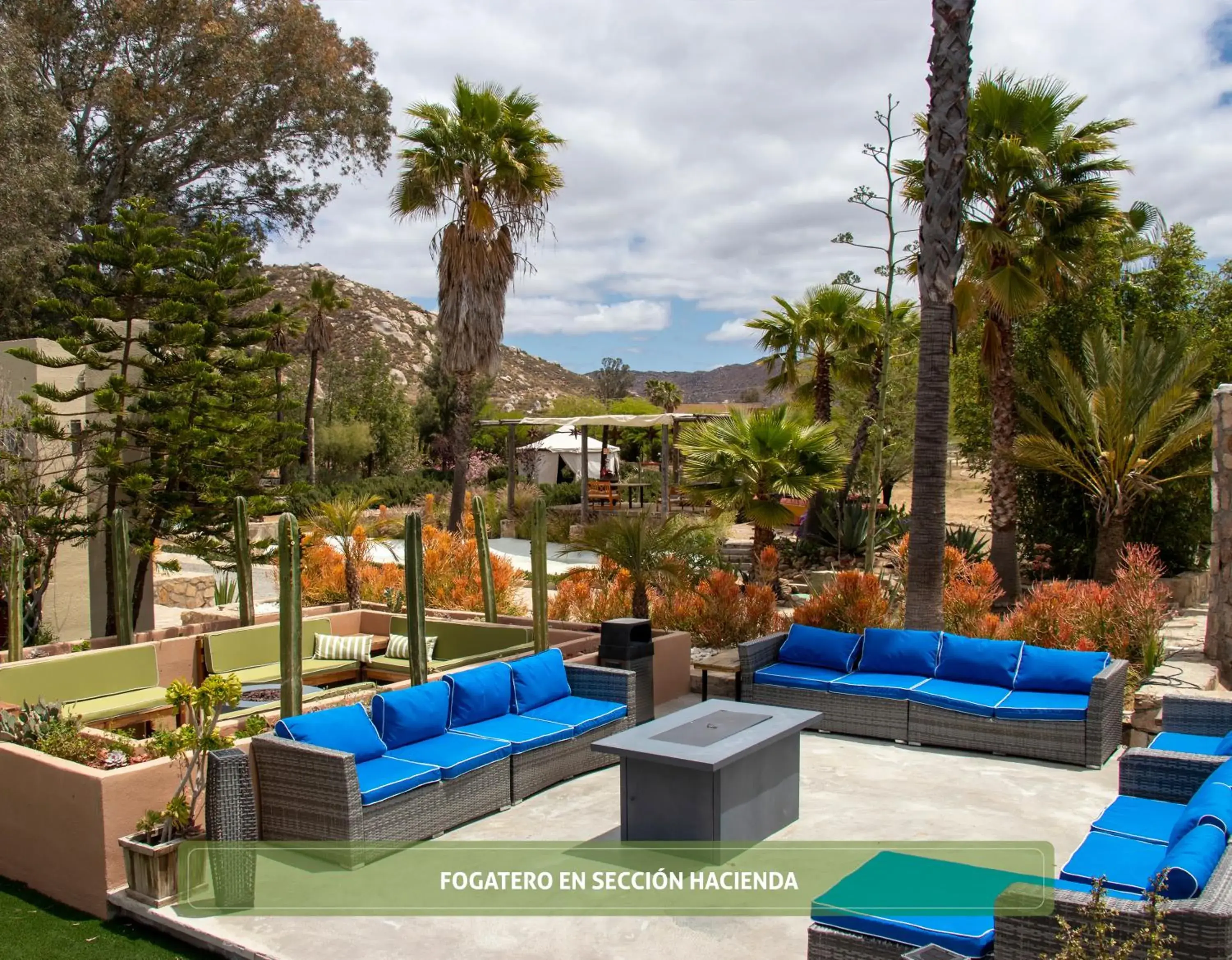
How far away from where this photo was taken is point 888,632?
308 inches

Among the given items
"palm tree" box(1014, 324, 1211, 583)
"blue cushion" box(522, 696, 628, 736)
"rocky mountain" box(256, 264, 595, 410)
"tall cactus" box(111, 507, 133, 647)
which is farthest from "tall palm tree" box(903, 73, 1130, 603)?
"rocky mountain" box(256, 264, 595, 410)

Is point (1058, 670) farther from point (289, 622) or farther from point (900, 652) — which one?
point (289, 622)

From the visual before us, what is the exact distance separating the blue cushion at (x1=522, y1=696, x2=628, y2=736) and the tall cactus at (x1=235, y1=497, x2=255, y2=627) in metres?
2.89

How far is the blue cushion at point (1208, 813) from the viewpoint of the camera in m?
3.73

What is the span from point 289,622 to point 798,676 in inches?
153

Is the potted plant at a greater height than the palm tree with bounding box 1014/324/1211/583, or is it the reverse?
the palm tree with bounding box 1014/324/1211/583

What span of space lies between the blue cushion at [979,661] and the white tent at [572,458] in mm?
20213

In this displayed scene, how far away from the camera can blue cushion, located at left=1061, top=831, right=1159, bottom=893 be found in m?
3.78

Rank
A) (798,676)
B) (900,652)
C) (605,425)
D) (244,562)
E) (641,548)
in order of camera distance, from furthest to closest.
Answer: (605,425), (641,548), (244,562), (798,676), (900,652)

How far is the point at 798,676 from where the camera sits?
7793 millimetres

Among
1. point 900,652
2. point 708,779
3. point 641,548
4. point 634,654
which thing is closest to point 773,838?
point 708,779

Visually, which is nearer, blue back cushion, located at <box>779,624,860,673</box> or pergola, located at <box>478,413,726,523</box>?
blue back cushion, located at <box>779,624,860,673</box>

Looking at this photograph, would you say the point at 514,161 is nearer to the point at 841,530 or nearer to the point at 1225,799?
the point at 841,530

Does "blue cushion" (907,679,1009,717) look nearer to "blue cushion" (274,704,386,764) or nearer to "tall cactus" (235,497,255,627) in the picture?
"blue cushion" (274,704,386,764)
